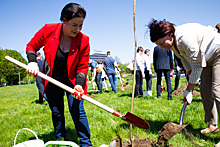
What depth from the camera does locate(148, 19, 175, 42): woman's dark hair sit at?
6.40ft

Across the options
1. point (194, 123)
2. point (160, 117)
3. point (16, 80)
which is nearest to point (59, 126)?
point (160, 117)

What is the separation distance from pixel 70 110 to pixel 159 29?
1560mm

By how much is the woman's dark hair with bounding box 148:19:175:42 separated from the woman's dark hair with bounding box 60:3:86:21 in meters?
0.89

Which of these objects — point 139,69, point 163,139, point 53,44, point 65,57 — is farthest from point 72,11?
point 139,69

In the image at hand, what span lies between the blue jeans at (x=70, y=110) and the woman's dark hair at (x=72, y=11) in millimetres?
843

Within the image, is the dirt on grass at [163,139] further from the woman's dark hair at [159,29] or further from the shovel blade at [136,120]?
the woman's dark hair at [159,29]

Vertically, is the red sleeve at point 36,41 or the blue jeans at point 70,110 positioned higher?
the red sleeve at point 36,41

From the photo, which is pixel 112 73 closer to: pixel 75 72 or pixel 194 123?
pixel 194 123

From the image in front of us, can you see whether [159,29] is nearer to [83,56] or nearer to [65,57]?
[83,56]

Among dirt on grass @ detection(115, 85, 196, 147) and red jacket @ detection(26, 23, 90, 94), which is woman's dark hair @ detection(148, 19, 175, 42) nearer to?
red jacket @ detection(26, 23, 90, 94)

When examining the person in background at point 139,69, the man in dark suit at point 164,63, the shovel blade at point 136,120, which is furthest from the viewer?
the person in background at point 139,69

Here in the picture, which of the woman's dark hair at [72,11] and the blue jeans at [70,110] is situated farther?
the blue jeans at [70,110]

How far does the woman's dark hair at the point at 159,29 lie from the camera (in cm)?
195

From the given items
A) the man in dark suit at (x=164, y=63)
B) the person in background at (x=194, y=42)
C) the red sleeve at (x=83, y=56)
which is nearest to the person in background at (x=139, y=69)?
the man in dark suit at (x=164, y=63)
